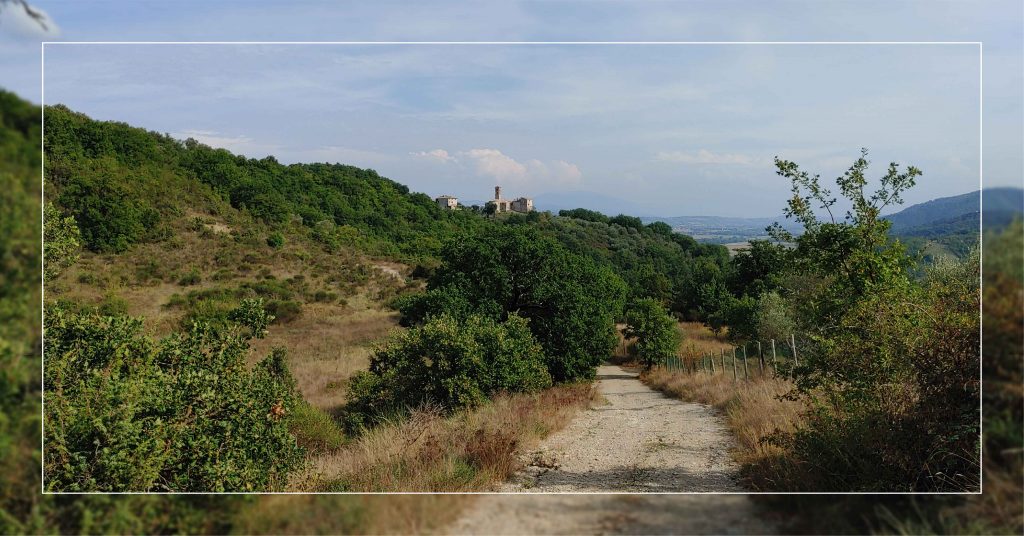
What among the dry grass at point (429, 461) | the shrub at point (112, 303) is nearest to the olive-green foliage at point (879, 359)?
the dry grass at point (429, 461)

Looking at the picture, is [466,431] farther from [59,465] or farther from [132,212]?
[132,212]

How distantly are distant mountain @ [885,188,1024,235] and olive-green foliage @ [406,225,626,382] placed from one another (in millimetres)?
11362

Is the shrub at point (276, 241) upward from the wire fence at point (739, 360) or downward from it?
upward

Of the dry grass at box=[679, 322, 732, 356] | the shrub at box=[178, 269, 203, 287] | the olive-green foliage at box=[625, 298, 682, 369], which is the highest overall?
the shrub at box=[178, 269, 203, 287]

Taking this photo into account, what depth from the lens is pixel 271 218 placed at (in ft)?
53.0

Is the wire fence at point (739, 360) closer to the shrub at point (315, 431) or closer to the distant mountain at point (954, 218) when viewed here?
the distant mountain at point (954, 218)

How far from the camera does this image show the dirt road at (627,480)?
8.96 feet

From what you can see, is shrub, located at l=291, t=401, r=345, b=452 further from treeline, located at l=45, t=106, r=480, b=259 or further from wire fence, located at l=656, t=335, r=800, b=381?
wire fence, located at l=656, t=335, r=800, b=381

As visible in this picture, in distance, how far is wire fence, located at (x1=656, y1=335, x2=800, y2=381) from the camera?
16.4m

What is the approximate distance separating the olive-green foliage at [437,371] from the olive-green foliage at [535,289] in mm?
3145

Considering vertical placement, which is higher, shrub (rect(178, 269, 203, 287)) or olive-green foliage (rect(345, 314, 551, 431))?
shrub (rect(178, 269, 203, 287))

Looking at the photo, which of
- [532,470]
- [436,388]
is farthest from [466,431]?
[436,388]

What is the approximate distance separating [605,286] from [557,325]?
3.73 meters

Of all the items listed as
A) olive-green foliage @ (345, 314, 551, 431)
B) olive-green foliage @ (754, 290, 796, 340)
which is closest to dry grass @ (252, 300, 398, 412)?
olive-green foliage @ (345, 314, 551, 431)
